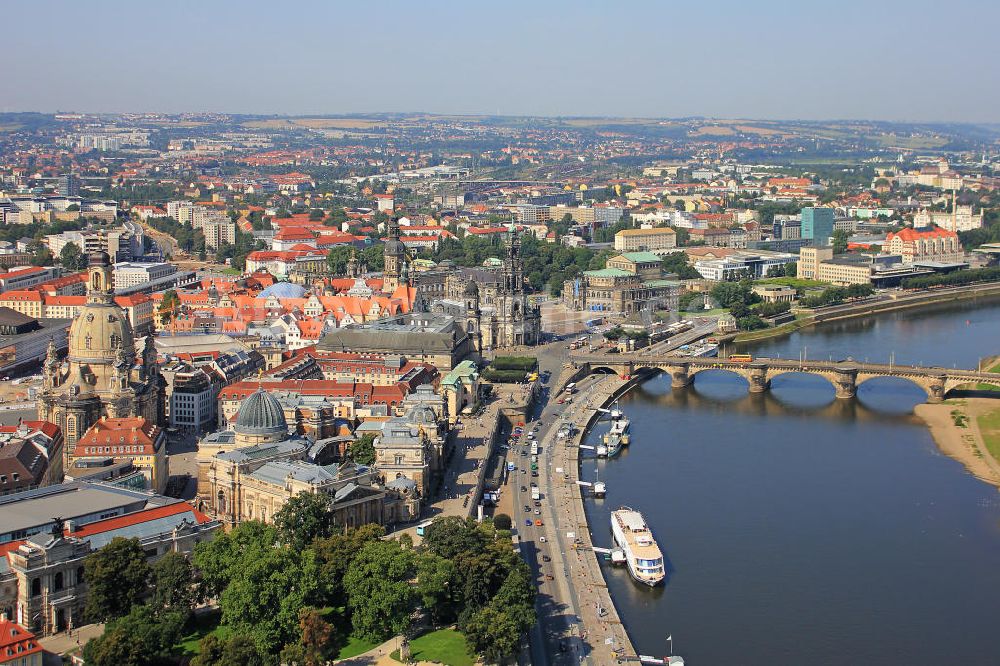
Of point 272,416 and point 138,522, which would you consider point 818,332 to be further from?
point 138,522

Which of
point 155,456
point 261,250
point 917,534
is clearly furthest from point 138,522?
point 261,250

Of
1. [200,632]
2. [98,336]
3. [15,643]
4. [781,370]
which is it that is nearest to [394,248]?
[781,370]

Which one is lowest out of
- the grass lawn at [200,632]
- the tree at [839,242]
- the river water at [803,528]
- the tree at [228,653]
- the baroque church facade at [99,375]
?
the river water at [803,528]

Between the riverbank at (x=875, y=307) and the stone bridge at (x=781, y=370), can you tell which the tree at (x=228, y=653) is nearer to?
the stone bridge at (x=781, y=370)

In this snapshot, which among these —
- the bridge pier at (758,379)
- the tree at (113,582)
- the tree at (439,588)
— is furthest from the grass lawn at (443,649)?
the bridge pier at (758,379)

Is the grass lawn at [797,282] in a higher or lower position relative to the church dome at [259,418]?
lower

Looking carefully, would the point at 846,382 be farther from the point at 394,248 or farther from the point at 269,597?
the point at 269,597
